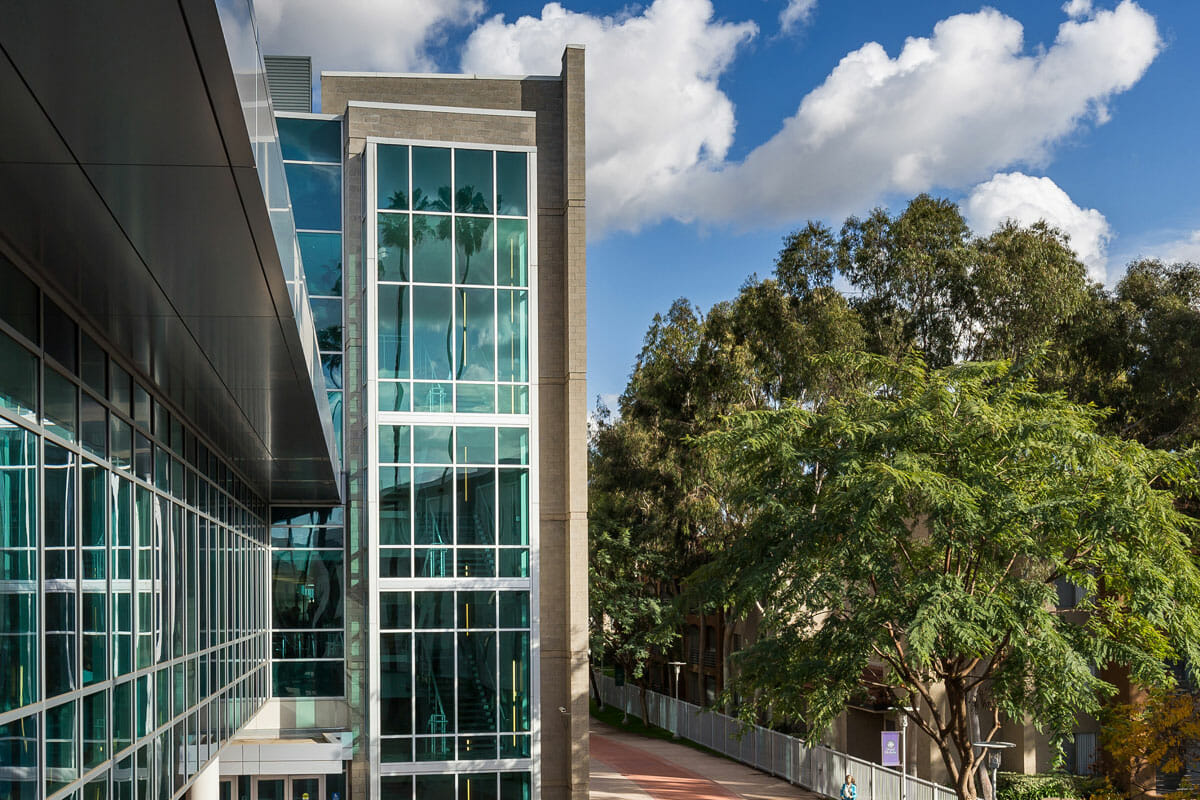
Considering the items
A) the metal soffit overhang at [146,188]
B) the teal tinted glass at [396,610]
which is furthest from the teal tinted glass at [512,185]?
the metal soffit overhang at [146,188]

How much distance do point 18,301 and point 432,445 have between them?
20.0 metres

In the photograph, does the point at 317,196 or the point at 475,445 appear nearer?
the point at 475,445

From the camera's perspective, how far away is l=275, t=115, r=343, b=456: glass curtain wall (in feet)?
91.1

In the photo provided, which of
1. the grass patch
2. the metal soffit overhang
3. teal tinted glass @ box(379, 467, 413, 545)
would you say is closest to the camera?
the metal soffit overhang

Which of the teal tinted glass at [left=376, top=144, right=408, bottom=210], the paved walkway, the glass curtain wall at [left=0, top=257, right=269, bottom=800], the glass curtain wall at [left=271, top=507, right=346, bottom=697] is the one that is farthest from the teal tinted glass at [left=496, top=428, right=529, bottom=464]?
the glass curtain wall at [left=0, top=257, right=269, bottom=800]

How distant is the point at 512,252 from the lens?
27.8 m

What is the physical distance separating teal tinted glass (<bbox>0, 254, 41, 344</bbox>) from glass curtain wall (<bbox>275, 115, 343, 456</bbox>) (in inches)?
800

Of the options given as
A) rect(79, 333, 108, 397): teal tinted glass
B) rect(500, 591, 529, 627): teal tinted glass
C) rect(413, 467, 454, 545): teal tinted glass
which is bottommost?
rect(500, 591, 529, 627): teal tinted glass

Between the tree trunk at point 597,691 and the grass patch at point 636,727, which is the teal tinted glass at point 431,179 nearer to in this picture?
the grass patch at point 636,727

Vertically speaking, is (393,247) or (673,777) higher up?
(393,247)

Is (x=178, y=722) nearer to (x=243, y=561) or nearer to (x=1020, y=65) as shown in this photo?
(x=243, y=561)

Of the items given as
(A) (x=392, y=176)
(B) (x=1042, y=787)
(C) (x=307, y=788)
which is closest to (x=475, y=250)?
(A) (x=392, y=176)

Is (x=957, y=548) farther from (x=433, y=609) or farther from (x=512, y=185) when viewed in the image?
(x=512, y=185)

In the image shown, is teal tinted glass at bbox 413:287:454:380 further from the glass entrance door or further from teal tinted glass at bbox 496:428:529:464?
the glass entrance door
